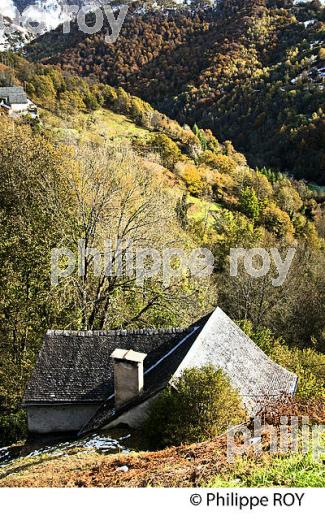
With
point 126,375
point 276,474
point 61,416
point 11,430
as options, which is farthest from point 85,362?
point 276,474

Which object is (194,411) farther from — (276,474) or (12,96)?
(12,96)

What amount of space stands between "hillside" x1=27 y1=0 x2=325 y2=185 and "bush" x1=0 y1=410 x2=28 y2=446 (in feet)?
291

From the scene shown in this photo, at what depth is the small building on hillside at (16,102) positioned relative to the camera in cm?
5353

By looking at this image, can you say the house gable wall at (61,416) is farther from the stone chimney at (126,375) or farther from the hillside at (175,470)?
the hillside at (175,470)

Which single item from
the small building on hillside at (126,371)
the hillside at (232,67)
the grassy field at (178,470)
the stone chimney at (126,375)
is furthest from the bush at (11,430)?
the hillside at (232,67)

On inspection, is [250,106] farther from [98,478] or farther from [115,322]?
[98,478]

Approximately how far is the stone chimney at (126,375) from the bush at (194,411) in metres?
1.15

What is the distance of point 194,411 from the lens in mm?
9922

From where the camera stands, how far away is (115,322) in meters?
19.1

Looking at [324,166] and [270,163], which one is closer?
[324,166]

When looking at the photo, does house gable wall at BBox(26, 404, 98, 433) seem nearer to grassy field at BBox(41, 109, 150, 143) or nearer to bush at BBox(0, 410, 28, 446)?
bush at BBox(0, 410, 28, 446)

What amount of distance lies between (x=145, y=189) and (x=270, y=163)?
89.0 meters

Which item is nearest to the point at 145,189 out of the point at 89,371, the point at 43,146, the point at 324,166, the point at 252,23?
the point at 43,146

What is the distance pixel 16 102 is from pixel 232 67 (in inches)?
3724
